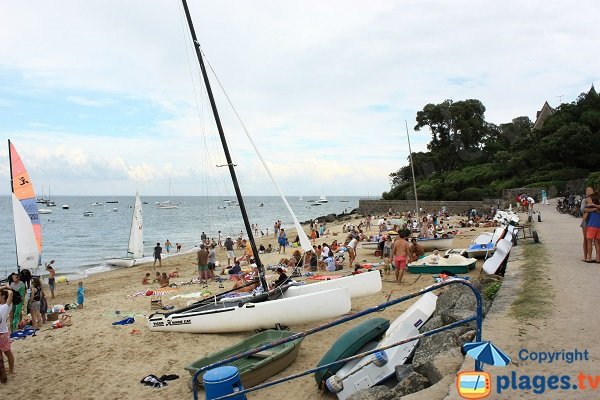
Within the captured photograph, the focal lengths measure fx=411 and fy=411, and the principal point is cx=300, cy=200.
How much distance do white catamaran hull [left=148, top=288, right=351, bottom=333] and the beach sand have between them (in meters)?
0.35

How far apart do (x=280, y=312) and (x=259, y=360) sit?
6.36ft

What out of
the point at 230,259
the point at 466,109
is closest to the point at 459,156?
the point at 466,109

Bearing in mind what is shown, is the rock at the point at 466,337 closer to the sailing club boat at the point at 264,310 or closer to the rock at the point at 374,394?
the rock at the point at 374,394

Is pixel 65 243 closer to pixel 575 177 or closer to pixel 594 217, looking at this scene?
pixel 594 217

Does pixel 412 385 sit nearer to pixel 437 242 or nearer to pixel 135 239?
pixel 437 242

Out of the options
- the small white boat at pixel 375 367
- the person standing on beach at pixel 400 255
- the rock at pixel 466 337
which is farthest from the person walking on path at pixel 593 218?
the rock at pixel 466 337

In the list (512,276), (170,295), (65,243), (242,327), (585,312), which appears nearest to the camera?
(585,312)

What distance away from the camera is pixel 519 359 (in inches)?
175

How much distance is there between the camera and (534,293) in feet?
23.5

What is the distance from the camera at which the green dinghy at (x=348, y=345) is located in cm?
625

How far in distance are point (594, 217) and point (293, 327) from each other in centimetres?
717

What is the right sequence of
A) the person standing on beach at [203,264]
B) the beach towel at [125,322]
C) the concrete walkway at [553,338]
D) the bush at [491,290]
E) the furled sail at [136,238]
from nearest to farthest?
the concrete walkway at [553,338] → the bush at [491,290] → the beach towel at [125,322] → the person standing on beach at [203,264] → the furled sail at [136,238]

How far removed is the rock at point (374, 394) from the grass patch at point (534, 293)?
233cm

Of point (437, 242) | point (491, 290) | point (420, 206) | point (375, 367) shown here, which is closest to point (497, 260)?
point (491, 290)
